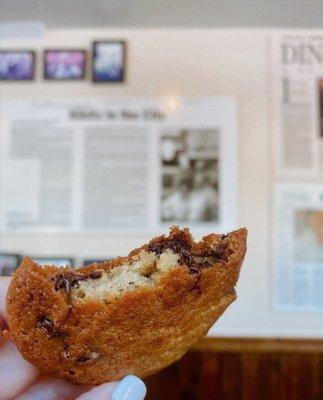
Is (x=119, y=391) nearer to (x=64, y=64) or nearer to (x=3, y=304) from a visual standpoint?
(x=3, y=304)

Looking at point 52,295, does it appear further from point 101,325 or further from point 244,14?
point 244,14

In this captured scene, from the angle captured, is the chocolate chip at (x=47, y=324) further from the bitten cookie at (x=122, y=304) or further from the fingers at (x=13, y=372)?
the fingers at (x=13, y=372)

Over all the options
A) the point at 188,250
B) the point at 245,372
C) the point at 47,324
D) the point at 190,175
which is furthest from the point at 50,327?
the point at 245,372

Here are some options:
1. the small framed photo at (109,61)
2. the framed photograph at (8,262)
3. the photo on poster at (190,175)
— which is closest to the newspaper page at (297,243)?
the photo on poster at (190,175)

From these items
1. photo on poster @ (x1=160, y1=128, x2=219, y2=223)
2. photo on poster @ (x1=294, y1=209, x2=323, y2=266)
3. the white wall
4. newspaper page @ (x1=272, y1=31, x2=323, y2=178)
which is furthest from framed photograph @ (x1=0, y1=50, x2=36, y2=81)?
photo on poster @ (x1=294, y1=209, x2=323, y2=266)

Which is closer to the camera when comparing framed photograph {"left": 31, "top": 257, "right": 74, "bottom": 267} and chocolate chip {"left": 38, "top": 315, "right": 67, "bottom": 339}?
chocolate chip {"left": 38, "top": 315, "right": 67, "bottom": 339}

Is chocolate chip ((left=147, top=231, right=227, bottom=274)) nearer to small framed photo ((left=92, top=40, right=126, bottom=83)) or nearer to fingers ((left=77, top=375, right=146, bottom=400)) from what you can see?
fingers ((left=77, top=375, right=146, bottom=400))

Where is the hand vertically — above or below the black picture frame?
below
